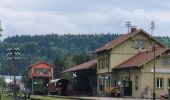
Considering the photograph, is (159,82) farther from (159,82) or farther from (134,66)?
(134,66)

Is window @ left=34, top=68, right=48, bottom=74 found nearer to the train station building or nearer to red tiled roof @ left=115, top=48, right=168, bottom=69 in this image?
the train station building

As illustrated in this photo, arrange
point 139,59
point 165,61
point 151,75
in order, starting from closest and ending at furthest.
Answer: point 151,75 → point 165,61 → point 139,59

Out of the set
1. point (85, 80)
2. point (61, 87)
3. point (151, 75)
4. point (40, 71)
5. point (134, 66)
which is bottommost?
point (61, 87)

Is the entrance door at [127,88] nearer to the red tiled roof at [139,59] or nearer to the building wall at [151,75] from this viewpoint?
the red tiled roof at [139,59]

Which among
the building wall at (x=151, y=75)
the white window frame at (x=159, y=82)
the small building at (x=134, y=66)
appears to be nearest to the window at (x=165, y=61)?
the small building at (x=134, y=66)

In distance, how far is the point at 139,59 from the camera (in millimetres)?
64125

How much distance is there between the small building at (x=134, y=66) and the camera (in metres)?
60.9

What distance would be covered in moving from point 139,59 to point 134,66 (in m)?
3.54

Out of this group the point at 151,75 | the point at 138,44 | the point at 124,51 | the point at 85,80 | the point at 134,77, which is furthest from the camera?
the point at 85,80

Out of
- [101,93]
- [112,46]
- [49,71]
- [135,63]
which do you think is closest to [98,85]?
[101,93]

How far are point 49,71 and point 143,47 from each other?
159ft

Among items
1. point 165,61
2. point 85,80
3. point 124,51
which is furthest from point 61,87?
point 165,61

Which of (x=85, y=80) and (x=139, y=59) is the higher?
(x=139, y=59)

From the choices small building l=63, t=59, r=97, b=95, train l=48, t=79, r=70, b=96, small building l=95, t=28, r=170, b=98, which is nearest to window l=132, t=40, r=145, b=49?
small building l=95, t=28, r=170, b=98
